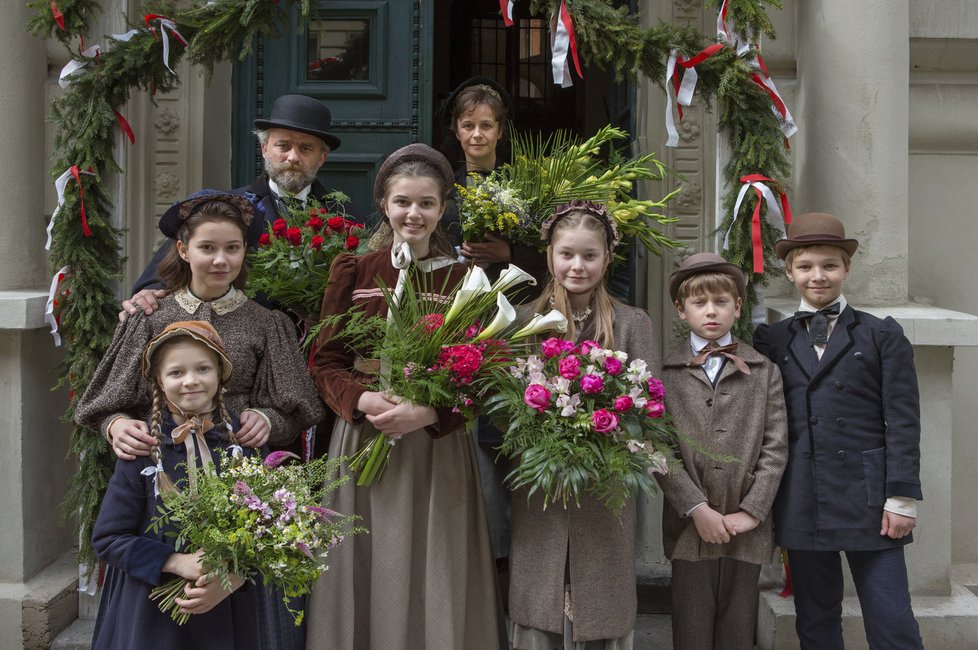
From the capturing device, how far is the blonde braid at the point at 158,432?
276 centimetres

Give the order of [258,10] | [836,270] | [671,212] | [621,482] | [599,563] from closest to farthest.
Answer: [621,482] → [599,563] → [836,270] → [258,10] → [671,212]

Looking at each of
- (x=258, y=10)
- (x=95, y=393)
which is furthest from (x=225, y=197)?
(x=258, y=10)

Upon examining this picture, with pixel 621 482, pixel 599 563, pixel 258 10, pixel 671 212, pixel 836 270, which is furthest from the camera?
pixel 671 212

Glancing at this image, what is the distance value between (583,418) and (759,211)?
140cm

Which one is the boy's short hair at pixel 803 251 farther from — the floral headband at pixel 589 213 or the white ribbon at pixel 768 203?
the floral headband at pixel 589 213

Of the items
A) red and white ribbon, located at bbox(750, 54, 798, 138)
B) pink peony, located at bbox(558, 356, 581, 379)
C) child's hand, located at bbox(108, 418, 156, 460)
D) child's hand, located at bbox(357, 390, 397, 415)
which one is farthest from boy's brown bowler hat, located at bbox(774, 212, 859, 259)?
child's hand, located at bbox(108, 418, 156, 460)

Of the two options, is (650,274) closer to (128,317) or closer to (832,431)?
(832,431)

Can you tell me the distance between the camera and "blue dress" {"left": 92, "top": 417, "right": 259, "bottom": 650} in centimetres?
272

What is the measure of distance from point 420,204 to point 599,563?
136 centimetres

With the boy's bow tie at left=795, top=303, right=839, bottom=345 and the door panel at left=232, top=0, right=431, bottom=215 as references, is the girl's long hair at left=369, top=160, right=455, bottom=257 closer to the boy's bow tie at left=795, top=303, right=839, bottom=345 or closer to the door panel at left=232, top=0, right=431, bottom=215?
the boy's bow tie at left=795, top=303, right=839, bottom=345

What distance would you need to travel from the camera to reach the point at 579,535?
315cm

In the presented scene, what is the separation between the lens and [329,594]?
3.15m

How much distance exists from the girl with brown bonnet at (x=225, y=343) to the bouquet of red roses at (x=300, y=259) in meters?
0.11

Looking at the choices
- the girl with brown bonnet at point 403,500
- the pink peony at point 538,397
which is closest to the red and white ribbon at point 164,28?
the girl with brown bonnet at point 403,500
